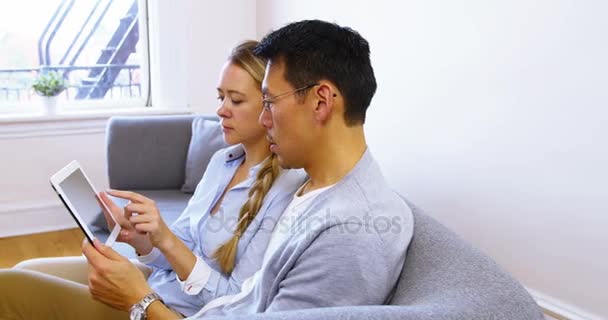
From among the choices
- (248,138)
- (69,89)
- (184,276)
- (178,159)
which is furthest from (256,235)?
(69,89)

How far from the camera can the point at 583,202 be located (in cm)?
178

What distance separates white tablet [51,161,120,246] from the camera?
1.24 metres

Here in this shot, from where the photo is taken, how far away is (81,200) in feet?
4.37

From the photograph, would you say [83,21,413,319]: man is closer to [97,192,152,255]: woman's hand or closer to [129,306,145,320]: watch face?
[129,306,145,320]: watch face

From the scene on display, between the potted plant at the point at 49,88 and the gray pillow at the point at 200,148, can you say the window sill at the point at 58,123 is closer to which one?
the potted plant at the point at 49,88

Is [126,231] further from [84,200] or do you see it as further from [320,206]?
[320,206]

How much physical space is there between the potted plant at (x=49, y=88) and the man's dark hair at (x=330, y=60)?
2.64m

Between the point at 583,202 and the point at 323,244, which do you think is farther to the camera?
the point at 583,202

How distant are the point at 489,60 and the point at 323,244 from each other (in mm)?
1260

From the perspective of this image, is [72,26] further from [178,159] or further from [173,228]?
[173,228]

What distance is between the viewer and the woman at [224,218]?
1348 mm

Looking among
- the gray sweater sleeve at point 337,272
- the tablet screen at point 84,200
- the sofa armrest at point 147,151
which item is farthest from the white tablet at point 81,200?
the sofa armrest at point 147,151

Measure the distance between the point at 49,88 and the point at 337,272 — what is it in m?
2.92

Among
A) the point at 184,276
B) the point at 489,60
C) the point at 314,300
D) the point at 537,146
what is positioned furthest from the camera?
the point at 489,60
